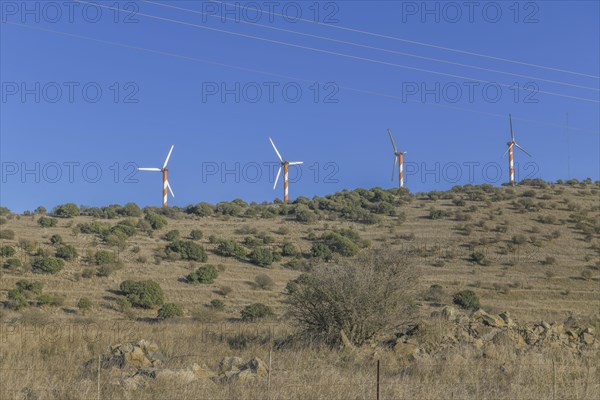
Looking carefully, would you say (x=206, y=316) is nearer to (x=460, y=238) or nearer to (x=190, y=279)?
(x=190, y=279)

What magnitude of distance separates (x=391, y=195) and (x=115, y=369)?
74.9m

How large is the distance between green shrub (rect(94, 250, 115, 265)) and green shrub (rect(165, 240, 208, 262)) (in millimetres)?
5230

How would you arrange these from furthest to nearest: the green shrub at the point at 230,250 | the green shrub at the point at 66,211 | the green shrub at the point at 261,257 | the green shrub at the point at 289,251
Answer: the green shrub at the point at 66,211
the green shrub at the point at 289,251
the green shrub at the point at 230,250
the green shrub at the point at 261,257

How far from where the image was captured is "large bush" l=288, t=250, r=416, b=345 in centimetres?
2008

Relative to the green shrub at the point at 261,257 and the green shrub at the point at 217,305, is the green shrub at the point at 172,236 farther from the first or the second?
the green shrub at the point at 217,305

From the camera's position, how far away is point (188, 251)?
5694cm

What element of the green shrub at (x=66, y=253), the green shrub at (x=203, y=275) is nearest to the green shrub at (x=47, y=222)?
the green shrub at (x=66, y=253)

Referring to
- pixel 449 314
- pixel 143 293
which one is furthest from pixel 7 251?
pixel 449 314

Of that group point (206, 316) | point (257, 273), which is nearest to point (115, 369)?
point (206, 316)

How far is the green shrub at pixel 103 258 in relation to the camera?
173 feet

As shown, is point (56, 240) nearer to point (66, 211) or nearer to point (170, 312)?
point (66, 211)

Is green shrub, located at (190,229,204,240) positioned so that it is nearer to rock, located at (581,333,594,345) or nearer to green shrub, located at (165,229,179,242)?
green shrub, located at (165,229,179,242)

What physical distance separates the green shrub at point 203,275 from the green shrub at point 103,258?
6.82m

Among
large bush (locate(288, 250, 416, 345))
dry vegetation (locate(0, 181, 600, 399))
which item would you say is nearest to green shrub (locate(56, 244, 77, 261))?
dry vegetation (locate(0, 181, 600, 399))
